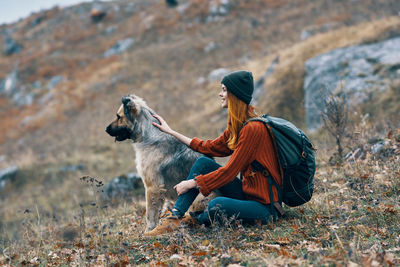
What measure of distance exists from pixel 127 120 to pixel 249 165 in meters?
2.26

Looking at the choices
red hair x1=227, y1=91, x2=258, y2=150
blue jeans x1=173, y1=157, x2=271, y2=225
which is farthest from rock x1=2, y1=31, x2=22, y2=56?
red hair x1=227, y1=91, x2=258, y2=150

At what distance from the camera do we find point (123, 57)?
33.5m

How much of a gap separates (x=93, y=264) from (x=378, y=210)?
3.22 m

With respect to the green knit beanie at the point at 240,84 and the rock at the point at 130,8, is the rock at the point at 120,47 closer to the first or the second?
the rock at the point at 130,8

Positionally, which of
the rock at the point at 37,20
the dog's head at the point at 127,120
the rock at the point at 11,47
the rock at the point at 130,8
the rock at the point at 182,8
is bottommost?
the dog's head at the point at 127,120

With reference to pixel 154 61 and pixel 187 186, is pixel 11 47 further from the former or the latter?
pixel 187 186

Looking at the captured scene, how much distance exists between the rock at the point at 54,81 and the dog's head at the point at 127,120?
98.3 ft

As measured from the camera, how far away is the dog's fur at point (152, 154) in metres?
5.10

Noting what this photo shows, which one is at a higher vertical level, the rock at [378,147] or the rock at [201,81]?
the rock at [378,147]

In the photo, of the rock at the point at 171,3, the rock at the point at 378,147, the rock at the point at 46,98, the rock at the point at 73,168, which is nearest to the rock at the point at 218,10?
the rock at the point at 171,3

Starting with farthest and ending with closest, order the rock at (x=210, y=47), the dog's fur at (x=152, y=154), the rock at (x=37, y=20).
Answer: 1. the rock at (x=37, y=20)
2. the rock at (x=210, y=47)
3. the dog's fur at (x=152, y=154)

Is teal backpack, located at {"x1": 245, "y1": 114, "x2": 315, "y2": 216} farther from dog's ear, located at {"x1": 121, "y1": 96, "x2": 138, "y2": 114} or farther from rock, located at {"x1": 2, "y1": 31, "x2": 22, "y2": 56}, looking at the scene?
rock, located at {"x1": 2, "y1": 31, "x2": 22, "y2": 56}

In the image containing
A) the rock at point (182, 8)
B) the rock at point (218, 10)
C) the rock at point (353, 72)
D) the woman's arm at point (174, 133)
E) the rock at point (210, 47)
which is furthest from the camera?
the rock at point (182, 8)

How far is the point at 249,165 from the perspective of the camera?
399cm
